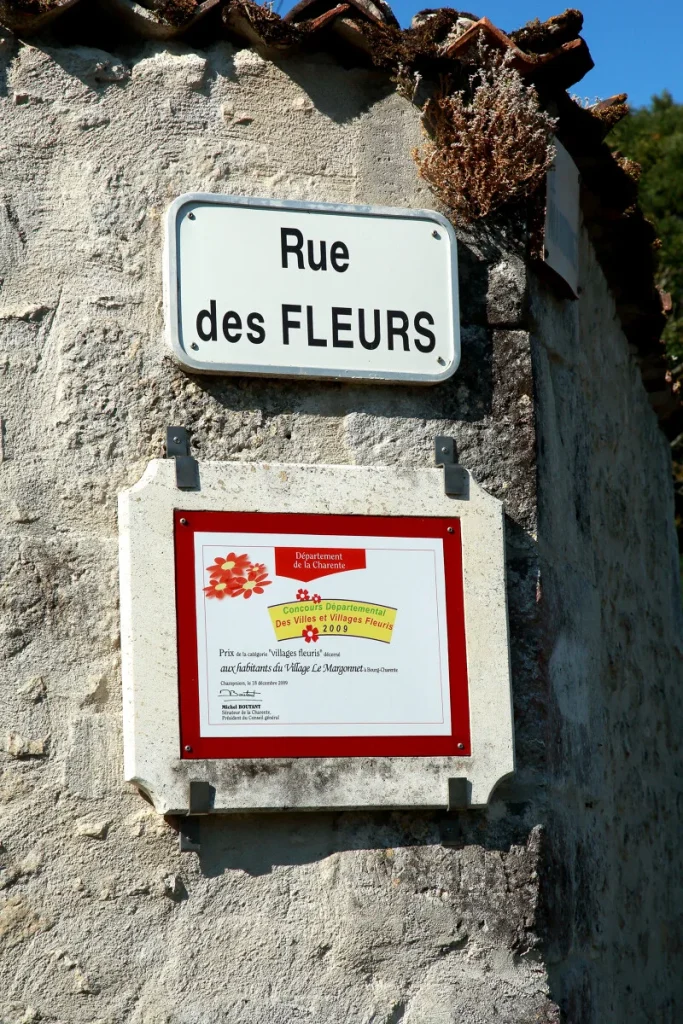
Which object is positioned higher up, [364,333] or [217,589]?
[364,333]

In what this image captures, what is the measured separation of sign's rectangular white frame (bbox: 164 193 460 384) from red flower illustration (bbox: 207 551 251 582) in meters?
0.44

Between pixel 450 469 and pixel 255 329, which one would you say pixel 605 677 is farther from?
pixel 255 329

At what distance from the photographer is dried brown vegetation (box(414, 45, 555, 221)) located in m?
3.18

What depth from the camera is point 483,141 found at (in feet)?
10.4

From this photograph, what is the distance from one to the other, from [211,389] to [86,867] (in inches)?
43.0

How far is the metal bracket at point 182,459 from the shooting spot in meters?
2.85

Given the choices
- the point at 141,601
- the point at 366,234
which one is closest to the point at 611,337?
the point at 366,234

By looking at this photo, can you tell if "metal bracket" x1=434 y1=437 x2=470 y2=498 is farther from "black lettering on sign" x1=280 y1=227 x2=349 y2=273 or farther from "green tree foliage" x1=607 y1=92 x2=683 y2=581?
"green tree foliage" x1=607 y1=92 x2=683 y2=581

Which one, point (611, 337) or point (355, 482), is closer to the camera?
point (355, 482)

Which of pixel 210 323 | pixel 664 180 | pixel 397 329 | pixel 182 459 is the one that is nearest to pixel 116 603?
pixel 182 459

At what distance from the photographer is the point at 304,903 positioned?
2.76 metres

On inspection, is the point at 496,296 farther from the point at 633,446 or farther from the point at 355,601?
the point at 633,446

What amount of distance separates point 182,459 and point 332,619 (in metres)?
0.49

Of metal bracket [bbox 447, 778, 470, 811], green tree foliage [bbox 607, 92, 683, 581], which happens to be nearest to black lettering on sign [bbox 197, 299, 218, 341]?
metal bracket [bbox 447, 778, 470, 811]
